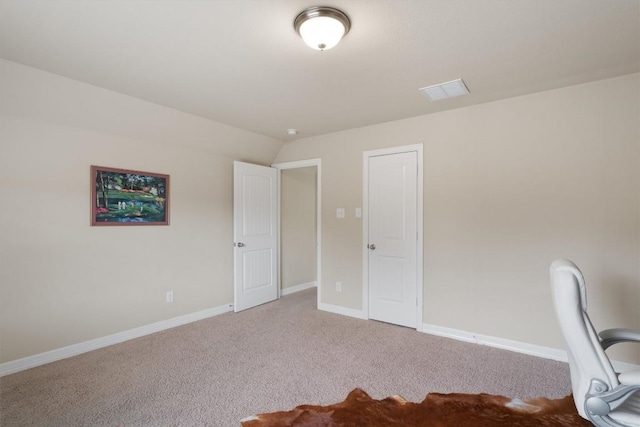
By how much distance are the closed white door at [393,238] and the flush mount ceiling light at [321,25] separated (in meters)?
2.06

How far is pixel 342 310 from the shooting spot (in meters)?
4.12

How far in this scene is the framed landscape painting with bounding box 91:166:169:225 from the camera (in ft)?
10.1

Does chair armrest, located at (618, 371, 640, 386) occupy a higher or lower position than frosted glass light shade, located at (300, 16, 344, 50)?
lower

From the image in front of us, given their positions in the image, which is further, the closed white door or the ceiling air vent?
the closed white door

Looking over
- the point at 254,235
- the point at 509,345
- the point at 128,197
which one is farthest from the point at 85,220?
the point at 509,345

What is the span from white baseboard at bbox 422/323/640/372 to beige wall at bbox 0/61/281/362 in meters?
2.83

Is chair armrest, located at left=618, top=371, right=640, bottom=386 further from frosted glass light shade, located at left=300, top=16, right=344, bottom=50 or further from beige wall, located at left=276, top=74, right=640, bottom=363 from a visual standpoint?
frosted glass light shade, located at left=300, top=16, right=344, bottom=50

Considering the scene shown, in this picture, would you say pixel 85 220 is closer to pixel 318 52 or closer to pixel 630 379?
pixel 318 52

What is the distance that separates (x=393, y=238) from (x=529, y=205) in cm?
139

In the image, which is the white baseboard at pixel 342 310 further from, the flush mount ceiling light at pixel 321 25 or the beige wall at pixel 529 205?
the flush mount ceiling light at pixel 321 25

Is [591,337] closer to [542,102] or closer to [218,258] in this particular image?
[542,102]

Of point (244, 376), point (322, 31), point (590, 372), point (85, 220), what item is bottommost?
point (244, 376)

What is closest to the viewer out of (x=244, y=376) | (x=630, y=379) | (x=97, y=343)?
(x=630, y=379)

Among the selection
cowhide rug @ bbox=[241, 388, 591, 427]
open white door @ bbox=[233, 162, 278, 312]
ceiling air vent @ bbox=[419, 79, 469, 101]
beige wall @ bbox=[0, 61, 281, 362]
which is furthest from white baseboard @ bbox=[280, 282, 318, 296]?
ceiling air vent @ bbox=[419, 79, 469, 101]
